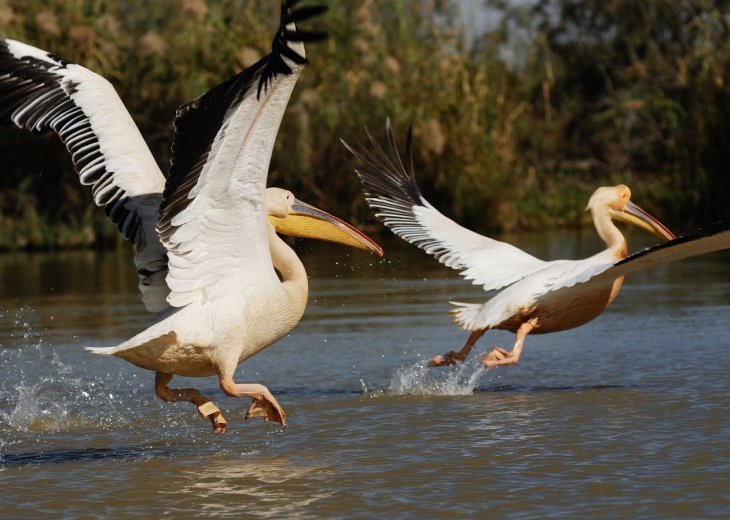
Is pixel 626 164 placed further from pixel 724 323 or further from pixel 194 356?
pixel 194 356

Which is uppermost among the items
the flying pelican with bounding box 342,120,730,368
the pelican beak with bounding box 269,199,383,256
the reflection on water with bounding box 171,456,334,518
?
the pelican beak with bounding box 269,199,383,256

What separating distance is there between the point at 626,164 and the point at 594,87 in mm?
2580

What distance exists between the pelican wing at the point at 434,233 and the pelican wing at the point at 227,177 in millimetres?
1984

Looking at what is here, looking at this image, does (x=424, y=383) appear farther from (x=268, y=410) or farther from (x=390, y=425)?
(x=268, y=410)

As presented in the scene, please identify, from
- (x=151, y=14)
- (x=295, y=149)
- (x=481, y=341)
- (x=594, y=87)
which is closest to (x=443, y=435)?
(x=481, y=341)

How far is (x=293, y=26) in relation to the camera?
3.76 metres

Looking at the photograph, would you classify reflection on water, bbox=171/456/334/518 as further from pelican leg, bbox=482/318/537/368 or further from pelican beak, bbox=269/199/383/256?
pelican leg, bbox=482/318/537/368

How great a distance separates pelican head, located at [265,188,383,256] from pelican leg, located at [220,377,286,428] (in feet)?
3.17

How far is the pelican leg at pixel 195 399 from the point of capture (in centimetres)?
489

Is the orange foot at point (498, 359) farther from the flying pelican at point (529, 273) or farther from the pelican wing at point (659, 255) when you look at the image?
the pelican wing at point (659, 255)

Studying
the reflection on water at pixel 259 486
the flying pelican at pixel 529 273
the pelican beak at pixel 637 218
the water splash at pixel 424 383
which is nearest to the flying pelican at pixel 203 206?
the reflection on water at pixel 259 486

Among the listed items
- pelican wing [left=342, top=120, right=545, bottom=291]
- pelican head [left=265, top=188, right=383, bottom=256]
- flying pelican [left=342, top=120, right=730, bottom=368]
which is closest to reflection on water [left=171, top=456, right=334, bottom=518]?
pelican head [left=265, top=188, right=383, bottom=256]

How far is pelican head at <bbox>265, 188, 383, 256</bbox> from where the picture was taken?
5.48 metres

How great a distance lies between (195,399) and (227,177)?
1.14 meters
